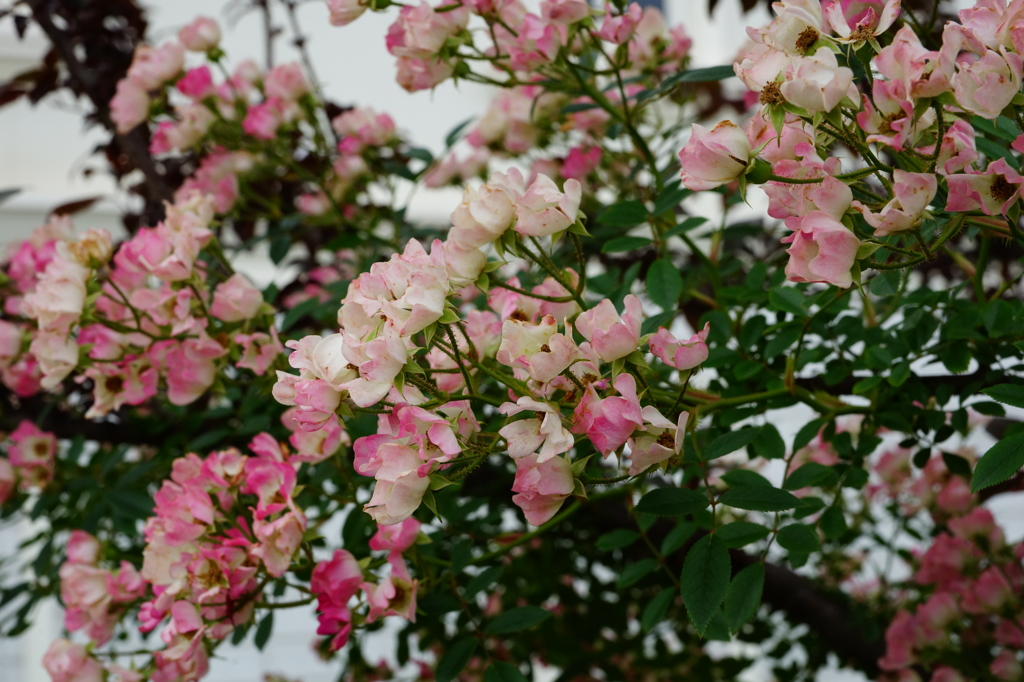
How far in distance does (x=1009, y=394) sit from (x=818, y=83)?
0.19 m

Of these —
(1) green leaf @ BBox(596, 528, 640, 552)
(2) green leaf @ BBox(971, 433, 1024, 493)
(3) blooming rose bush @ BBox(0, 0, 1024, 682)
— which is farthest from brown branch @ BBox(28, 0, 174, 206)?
(2) green leaf @ BBox(971, 433, 1024, 493)

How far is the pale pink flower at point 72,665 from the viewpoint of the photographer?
1.93 ft

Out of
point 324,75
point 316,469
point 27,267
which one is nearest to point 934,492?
point 316,469

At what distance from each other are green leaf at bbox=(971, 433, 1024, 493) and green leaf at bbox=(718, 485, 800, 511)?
81 mm

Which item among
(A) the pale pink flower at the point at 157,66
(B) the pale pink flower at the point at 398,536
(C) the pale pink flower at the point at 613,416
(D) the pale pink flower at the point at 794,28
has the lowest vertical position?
(B) the pale pink flower at the point at 398,536

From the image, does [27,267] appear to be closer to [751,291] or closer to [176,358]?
[176,358]

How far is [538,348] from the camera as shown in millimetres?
385

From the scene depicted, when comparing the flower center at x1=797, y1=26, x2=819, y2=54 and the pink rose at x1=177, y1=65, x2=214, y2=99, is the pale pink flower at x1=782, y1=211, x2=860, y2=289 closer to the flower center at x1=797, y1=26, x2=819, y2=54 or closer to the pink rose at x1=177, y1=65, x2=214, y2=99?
the flower center at x1=797, y1=26, x2=819, y2=54

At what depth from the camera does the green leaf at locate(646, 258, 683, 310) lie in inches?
22.7

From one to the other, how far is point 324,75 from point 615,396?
2.99 meters

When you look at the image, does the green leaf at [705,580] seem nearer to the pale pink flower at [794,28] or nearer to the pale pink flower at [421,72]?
the pale pink flower at [794,28]

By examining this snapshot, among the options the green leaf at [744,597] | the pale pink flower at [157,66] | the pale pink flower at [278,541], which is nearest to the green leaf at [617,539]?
the green leaf at [744,597]

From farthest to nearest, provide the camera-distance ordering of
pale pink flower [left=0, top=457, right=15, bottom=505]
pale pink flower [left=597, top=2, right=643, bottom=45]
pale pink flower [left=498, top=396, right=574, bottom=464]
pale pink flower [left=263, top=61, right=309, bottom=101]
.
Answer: pale pink flower [left=263, top=61, right=309, bottom=101] → pale pink flower [left=0, top=457, right=15, bottom=505] → pale pink flower [left=597, top=2, right=643, bottom=45] → pale pink flower [left=498, top=396, right=574, bottom=464]

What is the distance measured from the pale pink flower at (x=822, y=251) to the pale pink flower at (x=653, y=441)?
80 millimetres
